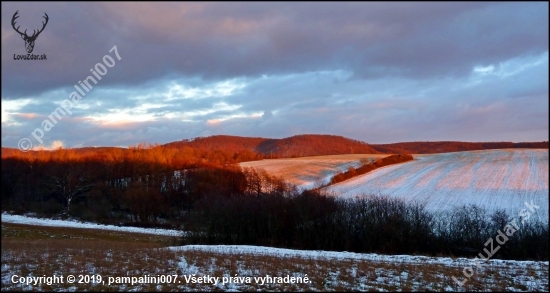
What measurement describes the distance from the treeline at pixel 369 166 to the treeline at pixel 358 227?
34.0 metres

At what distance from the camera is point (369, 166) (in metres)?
89.4

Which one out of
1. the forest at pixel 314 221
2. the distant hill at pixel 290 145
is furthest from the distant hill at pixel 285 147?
the forest at pixel 314 221

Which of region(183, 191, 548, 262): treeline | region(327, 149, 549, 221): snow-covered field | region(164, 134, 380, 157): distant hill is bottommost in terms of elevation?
region(183, 191, 548, 262): treeline

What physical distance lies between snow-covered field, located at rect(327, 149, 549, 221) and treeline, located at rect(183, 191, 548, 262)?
26.3ft

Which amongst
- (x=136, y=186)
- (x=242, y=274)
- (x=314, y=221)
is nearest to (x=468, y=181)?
(x=314, y=221)

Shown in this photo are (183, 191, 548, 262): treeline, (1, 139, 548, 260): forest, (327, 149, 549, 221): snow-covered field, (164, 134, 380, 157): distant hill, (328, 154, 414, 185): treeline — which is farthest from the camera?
(164, 134, 380, 157): distant hill

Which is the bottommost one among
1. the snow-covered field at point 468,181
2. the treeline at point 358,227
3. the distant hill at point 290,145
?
the treeline at point 358,227

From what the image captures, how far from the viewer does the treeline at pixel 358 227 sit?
3512cm

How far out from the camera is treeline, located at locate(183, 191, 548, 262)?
35.1m

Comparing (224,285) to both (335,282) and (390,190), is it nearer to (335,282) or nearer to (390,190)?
(335,282)

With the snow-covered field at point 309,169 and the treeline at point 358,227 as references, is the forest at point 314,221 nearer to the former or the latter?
the treeline at point 358,227

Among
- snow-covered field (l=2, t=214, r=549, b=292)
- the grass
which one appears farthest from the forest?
snow-covered field (l=2, t=214, r=549, b=292)

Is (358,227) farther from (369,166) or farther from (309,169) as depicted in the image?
(369,166)

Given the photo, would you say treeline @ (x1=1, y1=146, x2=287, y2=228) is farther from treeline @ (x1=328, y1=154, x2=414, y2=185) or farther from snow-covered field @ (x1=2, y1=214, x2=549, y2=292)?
snow-covered field @ (x1=2, y1=214, x2=549, y2=292)
